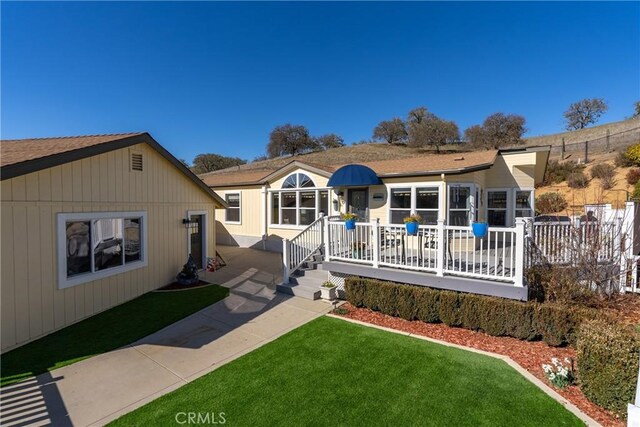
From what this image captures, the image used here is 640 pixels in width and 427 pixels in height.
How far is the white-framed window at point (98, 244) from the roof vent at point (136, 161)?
140cm

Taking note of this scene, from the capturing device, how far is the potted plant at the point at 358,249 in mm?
8391

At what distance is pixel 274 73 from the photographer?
2053 cm

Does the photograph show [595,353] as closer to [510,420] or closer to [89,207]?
[510,420]

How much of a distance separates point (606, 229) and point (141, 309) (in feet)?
41.5

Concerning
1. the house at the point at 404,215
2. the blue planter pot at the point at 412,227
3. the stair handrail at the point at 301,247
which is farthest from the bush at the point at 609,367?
the stair handrail at the point at 301,247

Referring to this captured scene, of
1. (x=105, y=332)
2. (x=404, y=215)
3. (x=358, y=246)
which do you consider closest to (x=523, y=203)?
(x=404, y=215)

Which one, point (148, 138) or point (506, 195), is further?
point (506, 195)

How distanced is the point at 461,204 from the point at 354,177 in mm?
4097

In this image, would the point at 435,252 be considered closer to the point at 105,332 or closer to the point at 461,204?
the point at 461,204

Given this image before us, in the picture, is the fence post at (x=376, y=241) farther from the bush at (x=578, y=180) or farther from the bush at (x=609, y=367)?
the bush at (x=578, y=180)

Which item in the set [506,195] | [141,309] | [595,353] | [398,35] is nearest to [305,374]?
[595,353]

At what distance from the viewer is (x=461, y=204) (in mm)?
10914

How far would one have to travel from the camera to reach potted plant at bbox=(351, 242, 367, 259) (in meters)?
8.39

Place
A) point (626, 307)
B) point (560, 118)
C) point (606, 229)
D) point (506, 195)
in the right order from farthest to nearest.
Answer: point (560, 118), point (506, 195), point (606, 229), point (626, 307)
